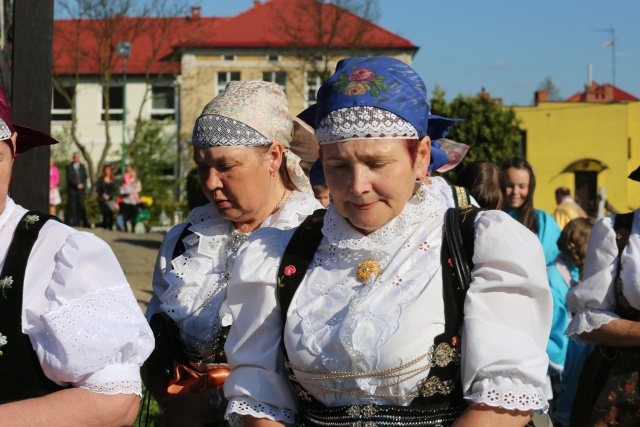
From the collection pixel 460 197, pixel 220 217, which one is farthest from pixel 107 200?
pixel 220 217

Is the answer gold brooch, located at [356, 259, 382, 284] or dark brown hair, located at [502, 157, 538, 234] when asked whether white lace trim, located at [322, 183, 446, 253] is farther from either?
dark brown hair, located at [502, 157, 538, 234]

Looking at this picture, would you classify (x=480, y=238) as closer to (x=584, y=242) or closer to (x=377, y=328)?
(x=377, y=328)

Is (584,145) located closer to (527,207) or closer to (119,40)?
(119,40)

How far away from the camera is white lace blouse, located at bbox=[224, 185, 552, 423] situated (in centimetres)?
263

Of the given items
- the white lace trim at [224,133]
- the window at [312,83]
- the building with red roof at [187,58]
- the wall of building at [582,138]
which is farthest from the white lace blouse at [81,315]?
the wall of building at [582,138]

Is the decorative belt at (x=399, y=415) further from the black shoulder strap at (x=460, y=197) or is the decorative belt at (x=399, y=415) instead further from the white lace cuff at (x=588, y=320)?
the black shoulder strap at (x=460, y=197)

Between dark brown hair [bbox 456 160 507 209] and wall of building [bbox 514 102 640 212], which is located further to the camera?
wall of building [bbox 514 102 640 212]

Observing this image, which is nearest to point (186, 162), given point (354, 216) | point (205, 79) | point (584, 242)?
point (205, 79)

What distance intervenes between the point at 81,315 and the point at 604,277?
8.24 ft

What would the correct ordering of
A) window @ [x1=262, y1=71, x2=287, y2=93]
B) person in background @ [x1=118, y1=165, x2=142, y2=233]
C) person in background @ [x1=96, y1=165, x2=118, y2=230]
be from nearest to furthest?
1. person in background @ [x1=118, y1=165, x2=142, y2=233]
2. person in background @ [x1=96, y1=165, x2=118, y2=230]
3. window @ [x1=262, y1=71, x2=287, y2=93]

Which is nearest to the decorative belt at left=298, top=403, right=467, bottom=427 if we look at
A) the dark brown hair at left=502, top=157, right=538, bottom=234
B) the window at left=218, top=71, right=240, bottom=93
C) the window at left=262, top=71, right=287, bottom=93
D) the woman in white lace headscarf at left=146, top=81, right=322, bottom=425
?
the woman in white lace headscarf at left=146, top=81, right=322, bottom=425

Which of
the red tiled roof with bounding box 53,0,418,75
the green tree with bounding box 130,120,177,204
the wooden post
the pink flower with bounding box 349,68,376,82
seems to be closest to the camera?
the pink flower with bounding box 349,68,376,82

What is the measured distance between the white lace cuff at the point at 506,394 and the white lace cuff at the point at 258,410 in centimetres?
55

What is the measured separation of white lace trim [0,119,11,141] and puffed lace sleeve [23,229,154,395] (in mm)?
310
